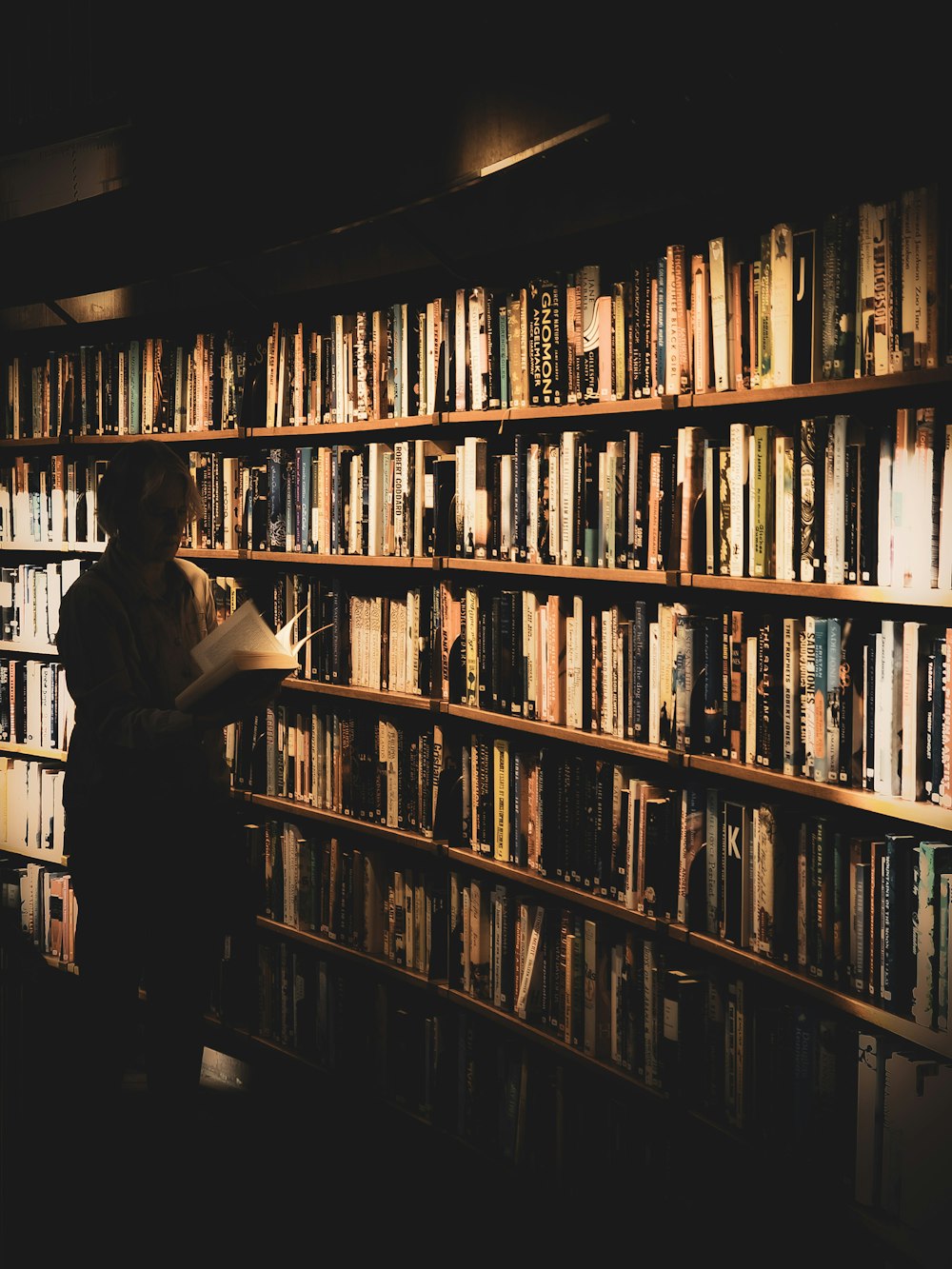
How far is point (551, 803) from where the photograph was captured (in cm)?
269

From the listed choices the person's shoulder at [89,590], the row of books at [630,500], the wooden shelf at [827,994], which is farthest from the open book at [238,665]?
the wooden shelf at [827,994]

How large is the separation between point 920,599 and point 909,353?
0.38 m

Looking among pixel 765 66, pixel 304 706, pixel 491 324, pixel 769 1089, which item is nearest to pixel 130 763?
pixel 304 706

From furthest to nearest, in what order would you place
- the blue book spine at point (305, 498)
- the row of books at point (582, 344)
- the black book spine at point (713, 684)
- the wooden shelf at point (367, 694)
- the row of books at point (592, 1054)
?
the blue book spine at point (305, 498) < the wooden shelf at point (367, 694) < the black book spine at point (713, 684) < the row of books at point (592, 1054) < the row of books at point (582, 344)

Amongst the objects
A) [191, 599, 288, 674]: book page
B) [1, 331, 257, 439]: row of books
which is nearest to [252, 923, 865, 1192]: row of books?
[191, 599, 288, 674]: book page

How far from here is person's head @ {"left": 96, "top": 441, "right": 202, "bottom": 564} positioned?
2.68 meters

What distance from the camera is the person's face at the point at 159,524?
269 cm

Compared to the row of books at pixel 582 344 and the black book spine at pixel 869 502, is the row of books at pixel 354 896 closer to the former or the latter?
the row of books at pixel 582 344

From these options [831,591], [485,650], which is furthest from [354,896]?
[831,591]

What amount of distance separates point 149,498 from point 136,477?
0.05 metres

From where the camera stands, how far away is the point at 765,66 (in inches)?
77.0

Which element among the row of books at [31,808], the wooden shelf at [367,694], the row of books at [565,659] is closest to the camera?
the row of books at [565,659]

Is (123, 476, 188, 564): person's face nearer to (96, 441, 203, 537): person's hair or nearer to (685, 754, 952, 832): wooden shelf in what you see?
(96, 441, 203, 537): person's hair

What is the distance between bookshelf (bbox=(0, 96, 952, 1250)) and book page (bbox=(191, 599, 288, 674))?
565 millimetres
